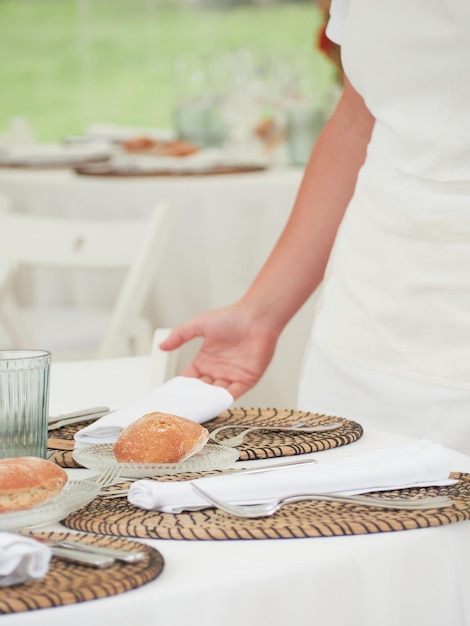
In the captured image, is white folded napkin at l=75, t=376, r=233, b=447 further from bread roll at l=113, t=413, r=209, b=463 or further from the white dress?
the white dress

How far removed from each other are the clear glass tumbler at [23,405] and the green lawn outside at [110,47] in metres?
9.13

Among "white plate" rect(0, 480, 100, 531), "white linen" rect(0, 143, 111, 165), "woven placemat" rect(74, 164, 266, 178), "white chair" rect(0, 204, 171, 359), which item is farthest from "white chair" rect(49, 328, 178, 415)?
"white linen" rect(0, 143, 111, 165)

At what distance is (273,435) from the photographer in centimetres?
101

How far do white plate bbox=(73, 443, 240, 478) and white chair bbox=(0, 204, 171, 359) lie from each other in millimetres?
1709

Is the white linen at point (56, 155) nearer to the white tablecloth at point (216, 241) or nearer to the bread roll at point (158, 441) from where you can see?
the white tablecloth at point (216, 241)

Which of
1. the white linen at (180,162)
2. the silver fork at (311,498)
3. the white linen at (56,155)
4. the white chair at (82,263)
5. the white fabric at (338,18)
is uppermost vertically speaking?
the white fabric at (338,18)

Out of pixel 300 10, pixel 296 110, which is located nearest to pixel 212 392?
pixel 296 110

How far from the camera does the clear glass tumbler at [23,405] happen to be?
0.92 meters

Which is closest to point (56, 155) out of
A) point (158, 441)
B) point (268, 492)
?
point (158, 441)

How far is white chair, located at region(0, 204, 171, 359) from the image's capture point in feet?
8.74

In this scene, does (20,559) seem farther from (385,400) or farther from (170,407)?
(385,400)

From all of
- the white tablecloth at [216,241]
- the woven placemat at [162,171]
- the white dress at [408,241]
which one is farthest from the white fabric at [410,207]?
the woven placemat at [162,171]

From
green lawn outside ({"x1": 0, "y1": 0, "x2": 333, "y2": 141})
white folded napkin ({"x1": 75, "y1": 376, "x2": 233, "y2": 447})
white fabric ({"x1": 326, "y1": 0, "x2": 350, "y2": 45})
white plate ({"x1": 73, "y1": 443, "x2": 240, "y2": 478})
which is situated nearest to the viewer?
white plate ({"x1": 73, "y1": 443, "x2": 240, "y2": 478})

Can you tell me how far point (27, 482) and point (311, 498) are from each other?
0.19 meters
